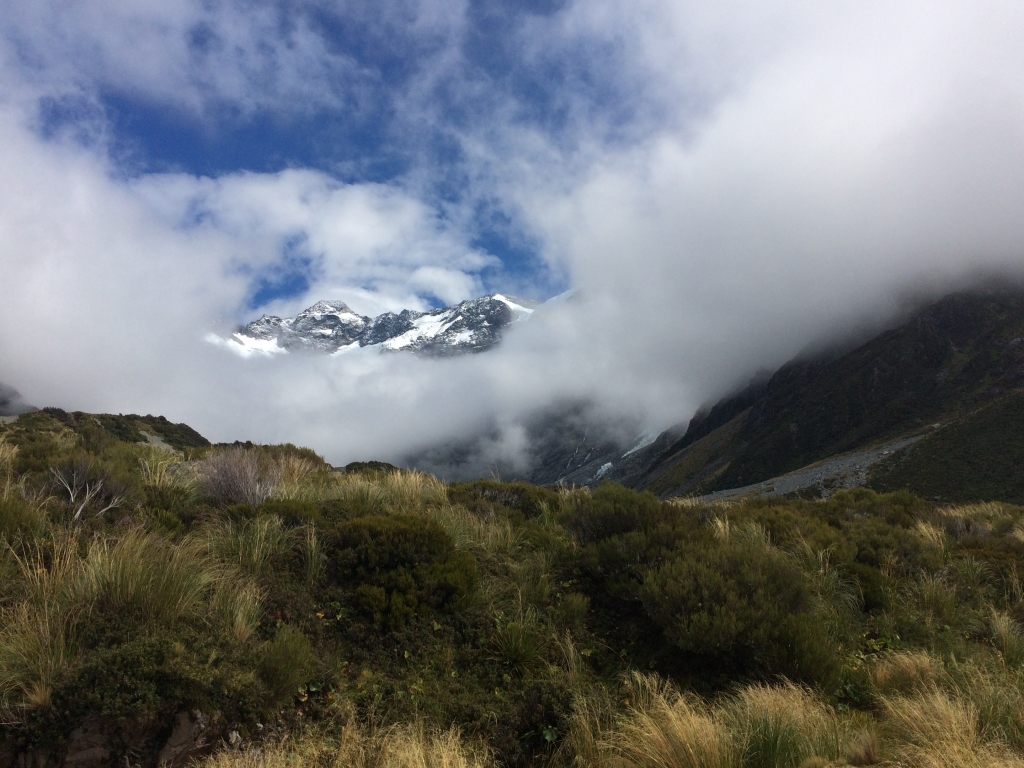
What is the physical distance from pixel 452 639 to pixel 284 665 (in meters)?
1.79

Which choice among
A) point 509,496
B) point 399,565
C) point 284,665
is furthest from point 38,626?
point 509,496

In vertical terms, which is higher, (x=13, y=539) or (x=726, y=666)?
(x=13, y=539)

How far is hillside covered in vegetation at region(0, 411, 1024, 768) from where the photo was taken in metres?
3.89

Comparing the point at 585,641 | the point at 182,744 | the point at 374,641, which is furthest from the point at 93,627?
the point at 585,641

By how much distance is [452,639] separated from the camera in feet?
18.9

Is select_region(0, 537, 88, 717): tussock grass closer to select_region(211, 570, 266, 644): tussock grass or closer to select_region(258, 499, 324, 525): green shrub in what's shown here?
select_region(211, 570, 266, 644): tussock grass

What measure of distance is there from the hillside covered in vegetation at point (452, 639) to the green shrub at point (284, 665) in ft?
0.06

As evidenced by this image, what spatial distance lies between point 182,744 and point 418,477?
8505mm

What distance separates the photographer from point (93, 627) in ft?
13.9

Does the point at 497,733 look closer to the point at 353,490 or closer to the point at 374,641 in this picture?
the point at 374,641

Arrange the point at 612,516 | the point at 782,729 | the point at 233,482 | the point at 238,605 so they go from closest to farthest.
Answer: the point at 782,729, the point at 238,605, the point at 612,516, the point at 233,482

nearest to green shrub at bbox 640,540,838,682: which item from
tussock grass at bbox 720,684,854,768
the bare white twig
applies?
tussock grass at bbox 720,684,854,768

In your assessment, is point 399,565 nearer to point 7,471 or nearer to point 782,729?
point 782,729

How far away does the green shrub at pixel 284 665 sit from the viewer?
177 inches
